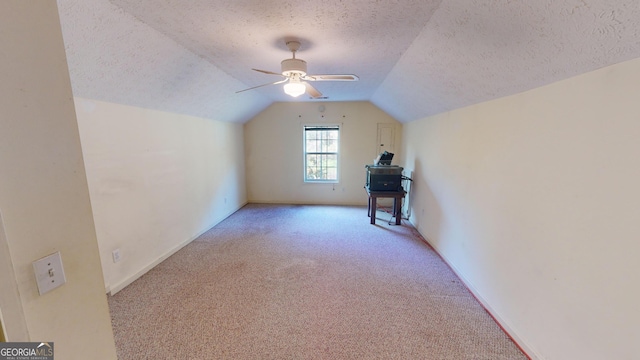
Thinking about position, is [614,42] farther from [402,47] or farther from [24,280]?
[24,280]

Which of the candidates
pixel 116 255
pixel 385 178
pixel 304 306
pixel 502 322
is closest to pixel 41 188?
pixel 304 306

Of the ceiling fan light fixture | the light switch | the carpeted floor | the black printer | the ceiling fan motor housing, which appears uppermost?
the ceiling fan motor housing

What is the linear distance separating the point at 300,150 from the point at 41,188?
5.18 metres

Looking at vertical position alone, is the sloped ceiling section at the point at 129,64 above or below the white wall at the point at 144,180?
above

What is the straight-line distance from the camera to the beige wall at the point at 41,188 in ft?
2.20

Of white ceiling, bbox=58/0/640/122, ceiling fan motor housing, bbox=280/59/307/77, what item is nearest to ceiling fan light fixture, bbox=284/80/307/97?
ceiling fan motor housing, bbox=280/59/307/77

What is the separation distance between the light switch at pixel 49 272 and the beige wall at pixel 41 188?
0.01 m

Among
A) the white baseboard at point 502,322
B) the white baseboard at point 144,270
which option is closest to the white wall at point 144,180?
the white baseboard at point 144,270

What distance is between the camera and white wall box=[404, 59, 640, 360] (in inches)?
45.8

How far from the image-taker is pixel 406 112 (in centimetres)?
440

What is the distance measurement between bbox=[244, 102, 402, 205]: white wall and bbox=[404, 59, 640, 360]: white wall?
10.4 feet

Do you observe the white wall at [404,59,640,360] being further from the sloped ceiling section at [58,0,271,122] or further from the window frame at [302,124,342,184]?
the window frame at [302,124,342,184]

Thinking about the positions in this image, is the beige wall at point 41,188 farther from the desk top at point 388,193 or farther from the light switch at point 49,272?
the desk top at point 388,193

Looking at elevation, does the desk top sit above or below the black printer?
below
